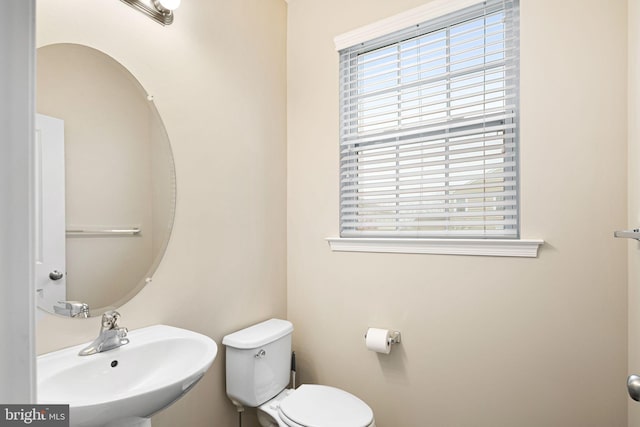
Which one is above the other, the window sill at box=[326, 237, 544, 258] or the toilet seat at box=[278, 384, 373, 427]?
the window sill at box=[326, 237, 544, 258]

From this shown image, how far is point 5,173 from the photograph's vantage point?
28 cm

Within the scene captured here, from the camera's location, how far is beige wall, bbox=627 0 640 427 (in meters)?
1.15

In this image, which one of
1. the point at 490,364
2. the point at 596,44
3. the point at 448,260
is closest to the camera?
the point at 596,44

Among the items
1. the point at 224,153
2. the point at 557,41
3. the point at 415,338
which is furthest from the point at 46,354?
the point at 557,41

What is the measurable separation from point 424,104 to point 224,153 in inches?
41.7

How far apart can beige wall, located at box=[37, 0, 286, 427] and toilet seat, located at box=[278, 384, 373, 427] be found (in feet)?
1.34

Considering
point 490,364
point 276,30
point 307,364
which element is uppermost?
point 276,30

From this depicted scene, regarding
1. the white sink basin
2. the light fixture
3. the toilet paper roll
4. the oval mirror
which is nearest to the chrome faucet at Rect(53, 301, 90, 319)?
the oval mirror

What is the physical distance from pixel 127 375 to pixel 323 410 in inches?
31.6

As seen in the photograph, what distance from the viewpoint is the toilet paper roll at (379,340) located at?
66.9 inches

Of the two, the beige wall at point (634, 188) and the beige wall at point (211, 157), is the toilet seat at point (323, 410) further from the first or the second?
the beige wall at point (634, 188)

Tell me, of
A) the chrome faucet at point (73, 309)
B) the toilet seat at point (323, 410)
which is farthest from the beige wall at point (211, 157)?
the toilet seat at point (323, 410)

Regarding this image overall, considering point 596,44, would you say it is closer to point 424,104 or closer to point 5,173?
point 424,104

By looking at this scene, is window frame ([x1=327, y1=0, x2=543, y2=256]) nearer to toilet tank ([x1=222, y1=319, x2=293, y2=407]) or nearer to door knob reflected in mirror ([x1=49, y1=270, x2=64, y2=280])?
toilet tank ([x1=222, y1=319, x2=293, y2=407])
